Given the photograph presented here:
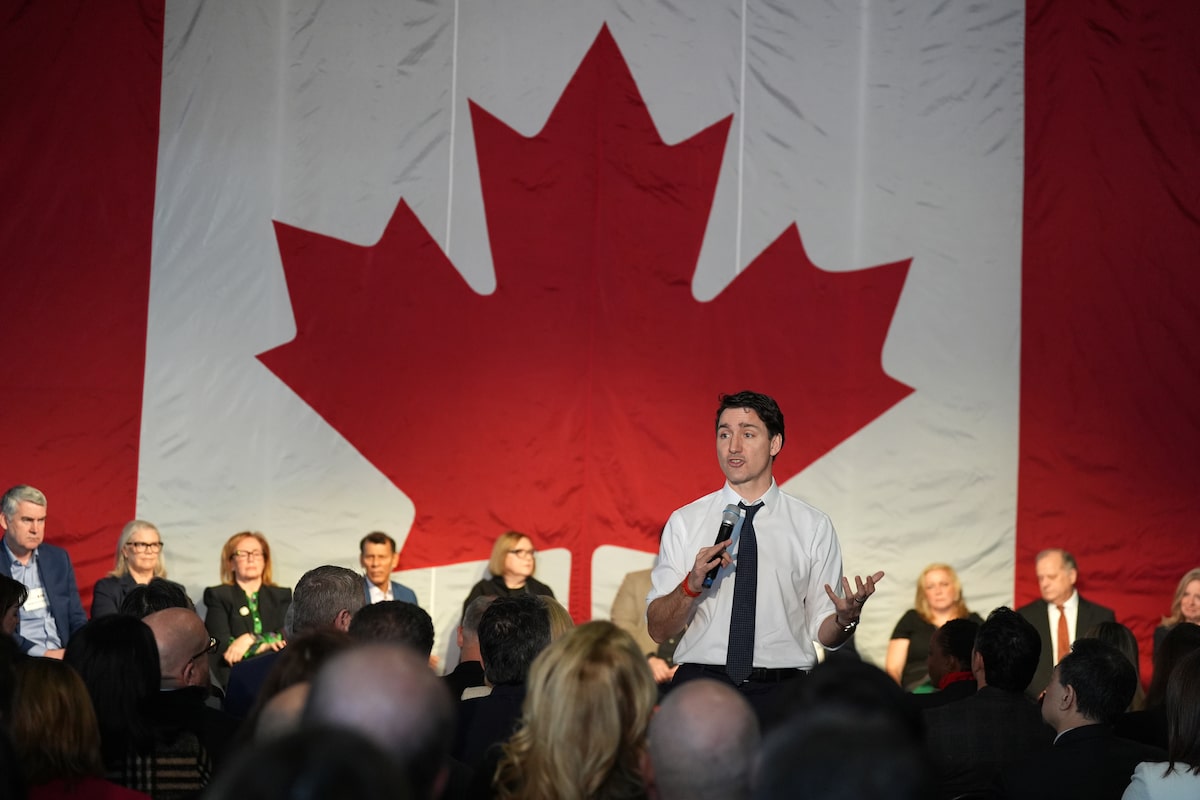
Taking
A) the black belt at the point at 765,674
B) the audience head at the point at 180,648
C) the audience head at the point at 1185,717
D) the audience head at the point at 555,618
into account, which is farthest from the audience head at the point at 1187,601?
the audience head at the point at 180,648

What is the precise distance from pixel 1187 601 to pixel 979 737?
3.27 m

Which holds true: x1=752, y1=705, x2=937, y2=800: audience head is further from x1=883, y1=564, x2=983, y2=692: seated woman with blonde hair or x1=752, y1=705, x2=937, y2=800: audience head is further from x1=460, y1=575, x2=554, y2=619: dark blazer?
x1=883, y1=564, x2=983, y2=692: seated woman with blonde hair

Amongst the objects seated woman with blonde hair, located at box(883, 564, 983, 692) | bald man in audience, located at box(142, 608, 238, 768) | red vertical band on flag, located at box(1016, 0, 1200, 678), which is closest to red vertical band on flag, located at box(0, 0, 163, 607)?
bald man in audience, located at box(142, 608, 238, 768)

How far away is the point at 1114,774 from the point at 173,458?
4.71 metres

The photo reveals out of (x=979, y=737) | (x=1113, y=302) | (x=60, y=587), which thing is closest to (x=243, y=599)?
(x=60, y=587)

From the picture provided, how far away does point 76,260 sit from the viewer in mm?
6027

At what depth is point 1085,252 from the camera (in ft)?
21.1

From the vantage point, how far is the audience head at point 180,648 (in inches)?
114

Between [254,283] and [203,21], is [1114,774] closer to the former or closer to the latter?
[254,283]

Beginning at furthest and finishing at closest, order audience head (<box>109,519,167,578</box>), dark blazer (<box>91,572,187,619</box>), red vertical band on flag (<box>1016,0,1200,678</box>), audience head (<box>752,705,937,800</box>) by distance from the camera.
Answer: red vertical band on flag (<box>1016,0,1200,678</box>), audience head (<box>109,519,167,578</box>), dark blazer (<box>91,572,187,619</box>), audience head (<box>752,705,937,800</box>)

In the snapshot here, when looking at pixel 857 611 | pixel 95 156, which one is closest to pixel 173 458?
pixel 95 156

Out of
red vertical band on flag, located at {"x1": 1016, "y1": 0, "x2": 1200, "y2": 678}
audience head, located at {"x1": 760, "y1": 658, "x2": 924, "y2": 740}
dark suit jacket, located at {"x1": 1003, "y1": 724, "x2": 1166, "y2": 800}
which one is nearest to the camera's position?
audience head, located at {"x1": 760, "y1": 658, "x2": 924, "y2": 740}

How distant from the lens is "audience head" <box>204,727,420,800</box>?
994mm

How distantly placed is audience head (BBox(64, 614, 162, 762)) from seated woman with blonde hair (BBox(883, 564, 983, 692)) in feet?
14.0
